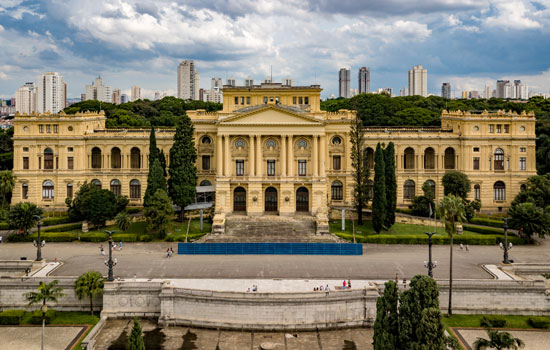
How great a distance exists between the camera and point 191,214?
74438mm

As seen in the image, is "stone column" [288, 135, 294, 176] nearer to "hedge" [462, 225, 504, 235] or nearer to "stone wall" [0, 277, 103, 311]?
"hedge" [462, 225, 504, 235]

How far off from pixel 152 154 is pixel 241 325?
3323 cm

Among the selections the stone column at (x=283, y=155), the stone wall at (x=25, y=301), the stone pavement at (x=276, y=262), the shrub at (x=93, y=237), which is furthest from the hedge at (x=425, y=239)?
the stone wall at (x=25, y=301)

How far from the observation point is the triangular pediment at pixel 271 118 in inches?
2874

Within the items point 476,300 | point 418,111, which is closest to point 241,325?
point 476,300

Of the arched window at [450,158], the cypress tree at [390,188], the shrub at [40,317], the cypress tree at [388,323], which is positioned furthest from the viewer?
the arched window at [450,158]

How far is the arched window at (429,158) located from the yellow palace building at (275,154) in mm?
144

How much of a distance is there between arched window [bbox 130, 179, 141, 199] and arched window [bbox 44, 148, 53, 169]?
11541 mm

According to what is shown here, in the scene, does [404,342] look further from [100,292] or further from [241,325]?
[100,292]

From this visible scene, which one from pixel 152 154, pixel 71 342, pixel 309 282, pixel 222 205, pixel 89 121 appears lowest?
pixel 71 342

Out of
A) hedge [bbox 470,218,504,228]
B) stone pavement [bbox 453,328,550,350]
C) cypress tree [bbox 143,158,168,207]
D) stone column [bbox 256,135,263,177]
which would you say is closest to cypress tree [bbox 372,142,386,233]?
hedge [bbox 470,218,504,228]

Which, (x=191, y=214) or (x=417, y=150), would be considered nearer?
(x=191, y=214)

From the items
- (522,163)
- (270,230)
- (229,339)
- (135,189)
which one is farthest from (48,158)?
(522,163)

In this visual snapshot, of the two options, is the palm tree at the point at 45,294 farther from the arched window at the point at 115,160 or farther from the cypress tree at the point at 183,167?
the arched window at the point at 115,160
